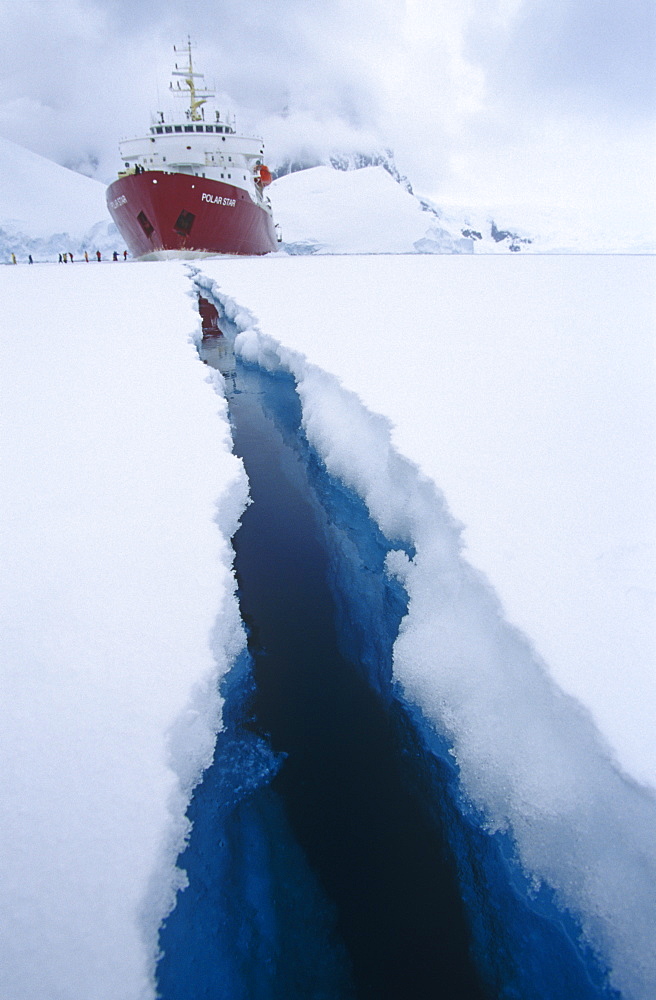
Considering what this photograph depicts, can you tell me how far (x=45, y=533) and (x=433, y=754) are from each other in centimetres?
206

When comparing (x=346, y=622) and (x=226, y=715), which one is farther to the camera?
(x=346, y=622)

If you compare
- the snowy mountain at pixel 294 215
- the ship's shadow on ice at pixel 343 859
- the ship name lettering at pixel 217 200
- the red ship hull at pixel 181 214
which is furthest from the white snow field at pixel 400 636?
the snowy mountain at pixel 294 215

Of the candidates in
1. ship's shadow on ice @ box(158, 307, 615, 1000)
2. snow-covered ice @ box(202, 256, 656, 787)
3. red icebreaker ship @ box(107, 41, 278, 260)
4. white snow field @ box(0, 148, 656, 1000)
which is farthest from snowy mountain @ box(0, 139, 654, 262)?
ship's shadow on ice @ box(158, 307, 615, 1000)

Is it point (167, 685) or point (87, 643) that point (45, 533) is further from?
point (167, 685)

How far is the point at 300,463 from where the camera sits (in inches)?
190

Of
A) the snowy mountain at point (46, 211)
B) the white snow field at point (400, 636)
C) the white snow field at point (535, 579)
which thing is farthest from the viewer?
the snowy mountain at point (46, 211)

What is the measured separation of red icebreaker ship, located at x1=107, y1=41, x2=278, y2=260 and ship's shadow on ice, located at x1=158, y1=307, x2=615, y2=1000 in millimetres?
22127

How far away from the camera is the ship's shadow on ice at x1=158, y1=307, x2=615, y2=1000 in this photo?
5.02ft

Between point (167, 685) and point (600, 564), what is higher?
point (600, 564)

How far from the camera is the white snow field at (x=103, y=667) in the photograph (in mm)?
1233

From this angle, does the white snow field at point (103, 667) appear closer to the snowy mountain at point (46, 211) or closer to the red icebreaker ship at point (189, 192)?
the red icebreaker ship at point (189, 192)

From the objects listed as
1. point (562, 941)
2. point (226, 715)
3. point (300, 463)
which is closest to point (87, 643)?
point (226, 715)

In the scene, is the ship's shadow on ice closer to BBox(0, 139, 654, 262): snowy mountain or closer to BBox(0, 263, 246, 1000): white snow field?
BBox(0, 263, 246, 1000): white snow field

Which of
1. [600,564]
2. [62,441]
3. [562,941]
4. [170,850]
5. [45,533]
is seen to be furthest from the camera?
[62,441]
